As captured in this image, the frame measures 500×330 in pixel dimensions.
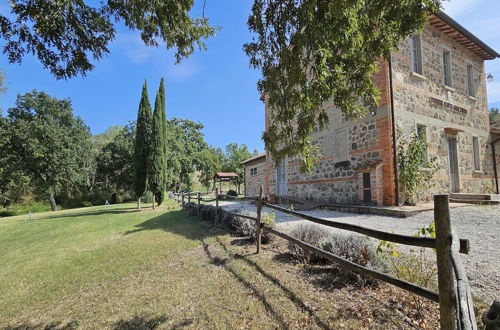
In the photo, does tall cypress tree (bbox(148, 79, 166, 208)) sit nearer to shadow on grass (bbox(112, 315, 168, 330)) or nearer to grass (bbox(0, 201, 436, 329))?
grass (bbox(0, 201, 436, 329))

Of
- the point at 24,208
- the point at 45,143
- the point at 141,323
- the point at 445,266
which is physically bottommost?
the point at 24,208

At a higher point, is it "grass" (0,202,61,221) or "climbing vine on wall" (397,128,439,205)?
"climbing vine on wall" (397,128,439,205)

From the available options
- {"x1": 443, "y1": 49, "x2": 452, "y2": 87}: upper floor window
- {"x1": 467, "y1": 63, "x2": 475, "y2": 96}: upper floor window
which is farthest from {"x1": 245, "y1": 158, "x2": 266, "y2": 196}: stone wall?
{"x1": 467, "y1": 63, "x2": 475, "y2": 96}: upper floor window

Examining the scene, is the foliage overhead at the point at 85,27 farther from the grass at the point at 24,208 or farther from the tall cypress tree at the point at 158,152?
the grass at the point at 24,208

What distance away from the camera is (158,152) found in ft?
49.4

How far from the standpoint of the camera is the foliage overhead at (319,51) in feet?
8.54

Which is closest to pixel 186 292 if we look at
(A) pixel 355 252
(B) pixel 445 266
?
(A) pixel 355 252

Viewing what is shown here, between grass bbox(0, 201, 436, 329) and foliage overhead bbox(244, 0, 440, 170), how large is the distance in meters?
1.76

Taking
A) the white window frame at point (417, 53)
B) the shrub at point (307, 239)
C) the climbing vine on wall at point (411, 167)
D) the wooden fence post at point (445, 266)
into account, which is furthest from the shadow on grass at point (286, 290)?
the white window frame at point (417, 53)

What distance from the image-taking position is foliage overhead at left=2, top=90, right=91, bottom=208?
76.4ft

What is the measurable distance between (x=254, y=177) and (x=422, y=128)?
40.8 feet

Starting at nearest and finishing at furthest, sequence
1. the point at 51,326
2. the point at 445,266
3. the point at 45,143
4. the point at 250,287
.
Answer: the point at 445,266
the point at 51,326
the point at 250,287
the point at 45,143

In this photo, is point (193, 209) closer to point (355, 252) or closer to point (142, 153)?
point (142, 153)

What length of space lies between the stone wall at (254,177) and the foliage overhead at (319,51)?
1368 centimetres
